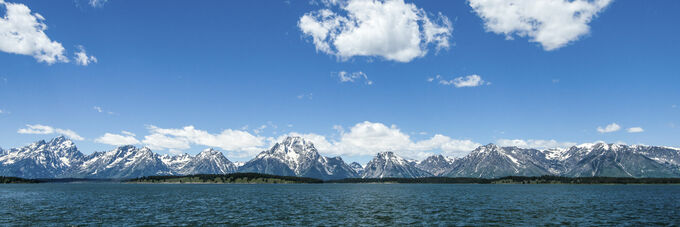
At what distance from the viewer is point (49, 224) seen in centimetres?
6619

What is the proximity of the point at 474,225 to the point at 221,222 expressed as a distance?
4321cm

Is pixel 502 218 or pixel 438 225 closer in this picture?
pixel 438 225

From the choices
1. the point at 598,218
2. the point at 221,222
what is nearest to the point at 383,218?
the point at 221,222

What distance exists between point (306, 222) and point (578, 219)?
5165 centimetres

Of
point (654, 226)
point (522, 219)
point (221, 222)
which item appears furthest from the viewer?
point (522, 219)

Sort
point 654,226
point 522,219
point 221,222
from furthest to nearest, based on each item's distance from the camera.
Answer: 1. point 522,219
2. point 221,222
3. point 654,226

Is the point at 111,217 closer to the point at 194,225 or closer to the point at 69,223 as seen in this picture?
the point at 69,223

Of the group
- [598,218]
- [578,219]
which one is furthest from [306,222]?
[598,218]

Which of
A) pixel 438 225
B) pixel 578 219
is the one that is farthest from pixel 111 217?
pixel 578 219

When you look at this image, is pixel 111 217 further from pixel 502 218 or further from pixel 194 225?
pixel 502 218

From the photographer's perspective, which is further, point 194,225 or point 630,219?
point 630,219

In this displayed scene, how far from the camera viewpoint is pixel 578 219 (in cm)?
7594

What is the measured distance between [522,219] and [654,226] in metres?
19.6

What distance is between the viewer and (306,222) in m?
70.2
